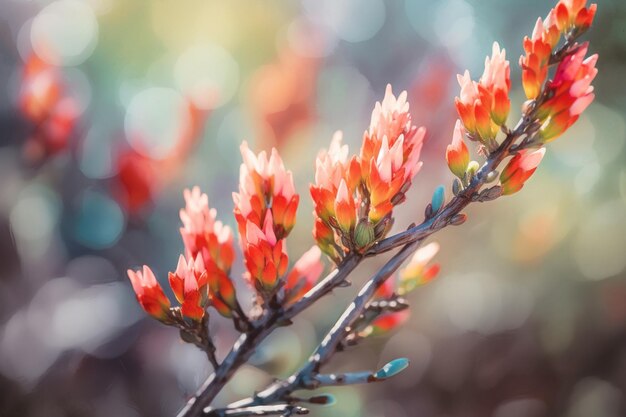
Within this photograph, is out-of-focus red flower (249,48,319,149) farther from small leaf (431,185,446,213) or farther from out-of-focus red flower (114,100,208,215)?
small leaf (431,185,446,213)

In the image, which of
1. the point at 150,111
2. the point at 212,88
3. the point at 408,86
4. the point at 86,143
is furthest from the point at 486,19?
the point at 86,143

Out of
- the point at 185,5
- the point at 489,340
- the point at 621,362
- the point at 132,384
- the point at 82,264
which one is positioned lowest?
the point at 621,362

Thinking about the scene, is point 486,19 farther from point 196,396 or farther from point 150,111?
point 196,396

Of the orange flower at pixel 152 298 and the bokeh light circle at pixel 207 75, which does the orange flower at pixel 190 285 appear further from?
the bokeh light circle at pixel 207 75

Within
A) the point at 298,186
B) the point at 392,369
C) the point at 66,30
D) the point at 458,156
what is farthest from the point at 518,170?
the point at 66,30

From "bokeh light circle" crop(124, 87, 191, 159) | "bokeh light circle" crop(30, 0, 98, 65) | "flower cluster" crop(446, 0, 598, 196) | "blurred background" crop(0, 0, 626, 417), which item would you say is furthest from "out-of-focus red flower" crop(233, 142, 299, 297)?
"bokeh light circle" crop(30, 0, 98, 65)

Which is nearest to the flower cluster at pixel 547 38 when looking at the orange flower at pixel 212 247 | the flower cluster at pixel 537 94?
the flower cluster at pixel 537 94

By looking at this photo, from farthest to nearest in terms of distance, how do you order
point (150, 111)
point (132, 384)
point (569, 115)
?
point (150, 111) → point (132, 384) → point (569, 115)
